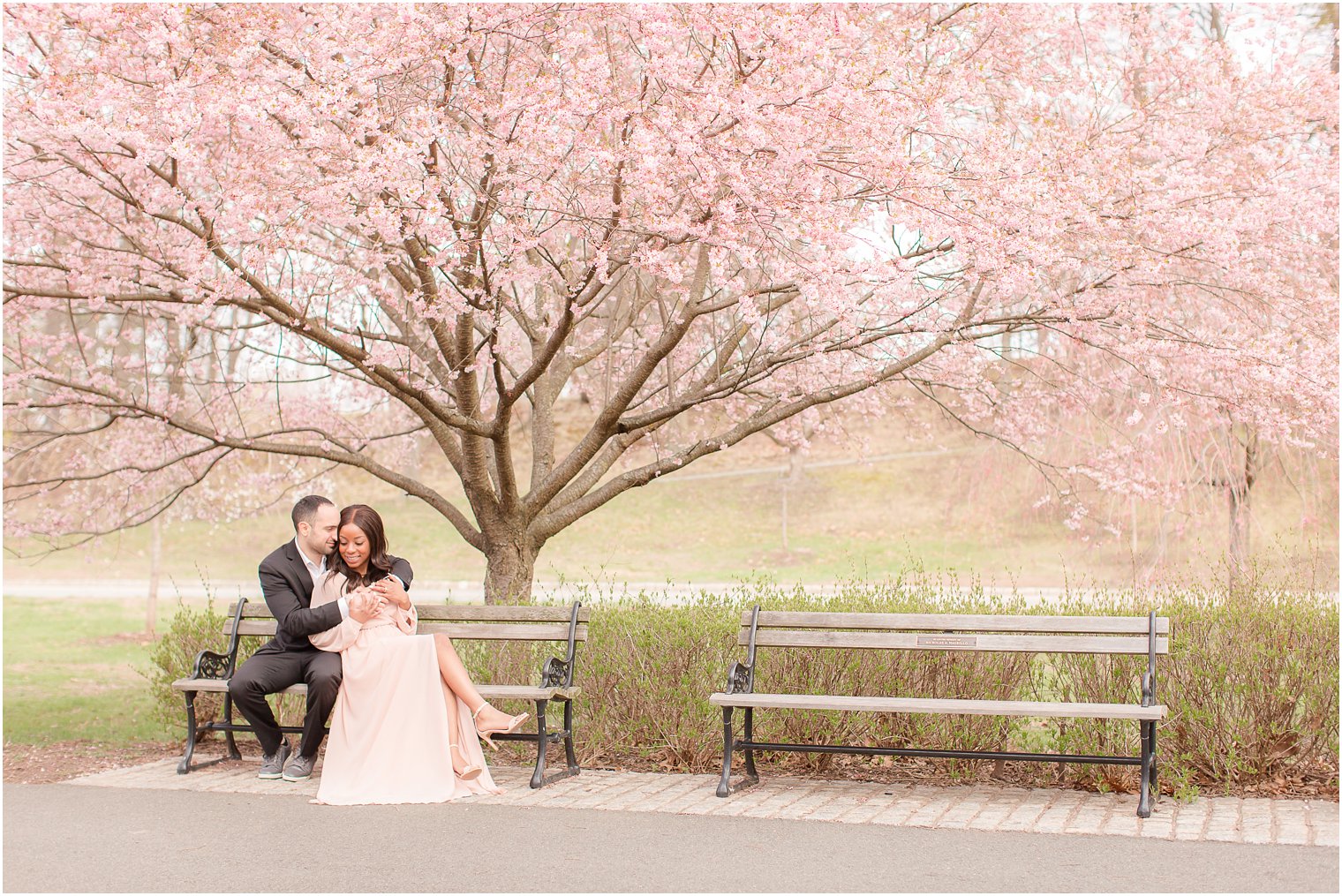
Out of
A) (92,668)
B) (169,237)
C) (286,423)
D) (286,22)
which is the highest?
(286,22)

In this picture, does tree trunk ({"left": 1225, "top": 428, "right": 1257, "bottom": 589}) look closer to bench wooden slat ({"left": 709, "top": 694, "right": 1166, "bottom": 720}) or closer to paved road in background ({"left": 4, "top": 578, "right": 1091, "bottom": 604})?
bench wooden slat ({"left": 709, "top": 694, "right": 1166, "bottom": 720})

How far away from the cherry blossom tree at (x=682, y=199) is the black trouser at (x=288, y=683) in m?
1.85

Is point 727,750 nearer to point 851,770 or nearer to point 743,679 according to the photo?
point 743,679

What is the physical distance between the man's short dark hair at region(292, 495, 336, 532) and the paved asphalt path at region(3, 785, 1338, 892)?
1466 millimetres

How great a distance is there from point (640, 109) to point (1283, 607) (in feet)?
13.0

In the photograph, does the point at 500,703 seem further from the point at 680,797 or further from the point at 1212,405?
the point at 1212,405

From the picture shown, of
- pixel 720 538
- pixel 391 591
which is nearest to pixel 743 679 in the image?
pixel 391 591

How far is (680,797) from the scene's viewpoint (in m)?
5.90

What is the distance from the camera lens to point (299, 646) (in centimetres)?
648

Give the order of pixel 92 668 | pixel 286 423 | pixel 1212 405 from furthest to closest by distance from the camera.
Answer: pixel 92 668, pixel 286 423, pixel 1212 405

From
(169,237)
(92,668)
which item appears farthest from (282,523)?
(169,237)

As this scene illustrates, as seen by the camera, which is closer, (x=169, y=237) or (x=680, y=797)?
(x=680, y=797)

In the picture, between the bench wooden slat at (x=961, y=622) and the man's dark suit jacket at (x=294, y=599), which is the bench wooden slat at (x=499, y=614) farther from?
the bench wooden slat at (x=961, y=622)

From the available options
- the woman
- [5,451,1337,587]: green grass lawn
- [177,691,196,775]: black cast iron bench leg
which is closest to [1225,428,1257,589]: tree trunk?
the woman
